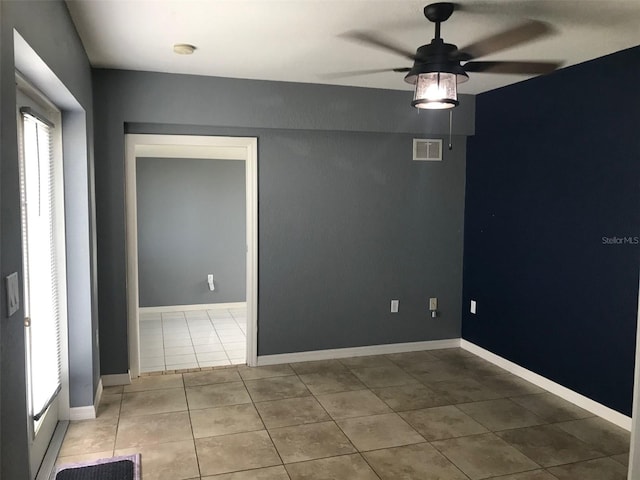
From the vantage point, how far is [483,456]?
9.93 ft

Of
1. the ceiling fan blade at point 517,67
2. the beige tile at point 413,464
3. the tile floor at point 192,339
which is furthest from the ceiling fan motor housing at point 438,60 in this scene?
the tile floor at point 192,339

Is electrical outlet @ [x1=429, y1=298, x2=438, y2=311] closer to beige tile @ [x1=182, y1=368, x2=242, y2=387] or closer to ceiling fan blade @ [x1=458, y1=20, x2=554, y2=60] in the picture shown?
beige tile @ [x1=182, y1=368, x2=242, y2=387]

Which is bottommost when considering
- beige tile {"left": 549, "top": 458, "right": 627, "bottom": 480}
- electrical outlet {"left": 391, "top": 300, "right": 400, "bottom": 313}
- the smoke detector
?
beige tile {"left": 549, "top": 458, "right": 627, "bottom": 480}

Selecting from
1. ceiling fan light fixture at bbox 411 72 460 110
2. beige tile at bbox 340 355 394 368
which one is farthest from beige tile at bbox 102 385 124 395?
ceiling fan light fixture at bbox 411 72 460 110

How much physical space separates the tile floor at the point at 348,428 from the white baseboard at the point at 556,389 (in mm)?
63

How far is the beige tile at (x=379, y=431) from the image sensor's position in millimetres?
3168

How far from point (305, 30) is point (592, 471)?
116 inches

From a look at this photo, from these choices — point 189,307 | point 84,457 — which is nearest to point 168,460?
point 84,457

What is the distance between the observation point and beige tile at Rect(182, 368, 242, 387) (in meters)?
4.16

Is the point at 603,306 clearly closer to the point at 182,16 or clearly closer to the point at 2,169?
the point at 182,16

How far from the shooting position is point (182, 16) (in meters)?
2.72

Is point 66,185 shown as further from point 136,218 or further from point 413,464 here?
point 413,464

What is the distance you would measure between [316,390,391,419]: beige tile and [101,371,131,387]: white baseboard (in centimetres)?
154

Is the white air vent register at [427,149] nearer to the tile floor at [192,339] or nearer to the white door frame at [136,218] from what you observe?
the white door frame at [136,218]
